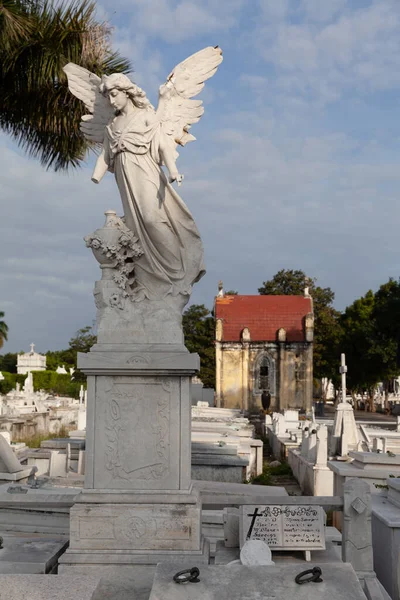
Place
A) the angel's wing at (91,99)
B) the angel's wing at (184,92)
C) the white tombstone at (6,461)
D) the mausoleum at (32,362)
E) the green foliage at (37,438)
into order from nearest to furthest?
the angel's wing at (184,92) → the angel's wing at (91,99) → the white tombstone at (6,461) → the green foliage at (37,438) → the mausoleum at (32,362)

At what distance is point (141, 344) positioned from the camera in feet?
17.1

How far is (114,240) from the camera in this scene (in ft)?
17.4

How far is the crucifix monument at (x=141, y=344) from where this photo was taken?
4.91m

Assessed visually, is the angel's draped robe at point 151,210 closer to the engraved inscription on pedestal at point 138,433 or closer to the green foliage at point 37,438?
the engraved inscription on pedestal at point 138,433

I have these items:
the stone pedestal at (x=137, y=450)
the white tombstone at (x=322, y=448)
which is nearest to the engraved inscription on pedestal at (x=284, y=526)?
the stone pedestal at (x=137, y=450)

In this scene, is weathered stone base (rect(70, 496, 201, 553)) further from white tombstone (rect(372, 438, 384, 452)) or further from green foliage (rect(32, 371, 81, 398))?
green foliage (rect(32, 371, 81, 398))

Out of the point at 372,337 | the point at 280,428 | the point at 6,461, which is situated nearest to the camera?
the point at 6,461

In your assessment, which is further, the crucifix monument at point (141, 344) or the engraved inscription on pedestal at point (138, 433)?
the engraved inscription on pedestal at point (138, 433)

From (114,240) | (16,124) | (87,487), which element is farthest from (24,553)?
(16,124)

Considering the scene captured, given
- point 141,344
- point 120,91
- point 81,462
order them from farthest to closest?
point 81,462
point 120,91
point 141,344

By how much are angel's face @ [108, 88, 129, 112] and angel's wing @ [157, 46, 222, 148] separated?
1.01 feet

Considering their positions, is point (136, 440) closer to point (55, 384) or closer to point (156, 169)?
point (156, 169)

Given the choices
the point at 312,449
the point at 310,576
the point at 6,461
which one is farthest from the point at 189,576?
the point at 312,449

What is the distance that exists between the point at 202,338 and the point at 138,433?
49157 millimetres
